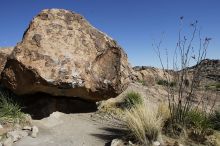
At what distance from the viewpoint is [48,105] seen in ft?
30.3

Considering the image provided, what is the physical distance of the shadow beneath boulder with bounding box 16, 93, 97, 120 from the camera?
30.0ft

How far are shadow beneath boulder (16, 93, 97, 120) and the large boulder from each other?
1.65 feet

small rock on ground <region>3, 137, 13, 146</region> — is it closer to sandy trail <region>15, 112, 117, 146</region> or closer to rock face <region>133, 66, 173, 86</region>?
sandy trail <region>15, 112, 117, 146</region>

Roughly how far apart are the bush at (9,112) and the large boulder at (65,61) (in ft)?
1.20

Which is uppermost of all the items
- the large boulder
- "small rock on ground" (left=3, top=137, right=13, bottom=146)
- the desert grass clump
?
the large boulder

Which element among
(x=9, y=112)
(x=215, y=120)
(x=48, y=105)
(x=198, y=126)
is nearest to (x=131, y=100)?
(x=215, y=120)

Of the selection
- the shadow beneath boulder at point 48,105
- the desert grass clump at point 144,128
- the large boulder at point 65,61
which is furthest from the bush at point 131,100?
the desert grass clump at point 144,128

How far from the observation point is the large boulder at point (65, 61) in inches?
332

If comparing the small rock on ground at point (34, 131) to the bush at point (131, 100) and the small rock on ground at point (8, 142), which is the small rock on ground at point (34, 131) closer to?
the small rock on ground at point (8, 142)

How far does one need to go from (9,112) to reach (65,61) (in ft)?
5.88

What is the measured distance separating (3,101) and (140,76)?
1235 centimetres

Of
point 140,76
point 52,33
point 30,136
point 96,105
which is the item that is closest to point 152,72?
point 140,76

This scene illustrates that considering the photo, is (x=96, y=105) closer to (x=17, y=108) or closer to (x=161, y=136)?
(x=17, y=108)

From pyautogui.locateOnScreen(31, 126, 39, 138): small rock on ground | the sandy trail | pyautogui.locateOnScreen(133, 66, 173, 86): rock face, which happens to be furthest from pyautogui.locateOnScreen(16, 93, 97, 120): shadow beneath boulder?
pyautogui.locateOnScreen(133, 66, 173, 86): rock face
